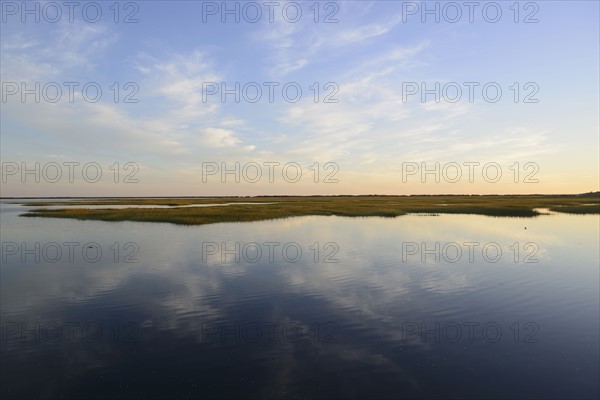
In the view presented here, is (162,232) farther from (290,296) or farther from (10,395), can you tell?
(10,395)

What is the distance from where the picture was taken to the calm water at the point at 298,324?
30.0 ft

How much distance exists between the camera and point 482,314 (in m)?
14.3

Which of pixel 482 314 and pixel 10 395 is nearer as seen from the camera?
pixel 10 395

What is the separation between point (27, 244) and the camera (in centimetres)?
3166

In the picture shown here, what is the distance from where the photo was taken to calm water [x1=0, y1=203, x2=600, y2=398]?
9148mm

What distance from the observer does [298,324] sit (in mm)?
13172

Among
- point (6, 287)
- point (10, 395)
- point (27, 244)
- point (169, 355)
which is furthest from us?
point (27, 244)

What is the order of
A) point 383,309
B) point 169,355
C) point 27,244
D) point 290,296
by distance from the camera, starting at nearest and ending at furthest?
point 169,355
point 383,309
point 290,296
point 27,244

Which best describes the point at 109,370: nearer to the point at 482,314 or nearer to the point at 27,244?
the point at 482,314

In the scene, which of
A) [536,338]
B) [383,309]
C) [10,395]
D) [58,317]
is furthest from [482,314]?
[58,317]

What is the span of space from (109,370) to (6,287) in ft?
40.6

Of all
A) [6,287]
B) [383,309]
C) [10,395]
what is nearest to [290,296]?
[383,309]

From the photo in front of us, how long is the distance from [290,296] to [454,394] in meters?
8.98

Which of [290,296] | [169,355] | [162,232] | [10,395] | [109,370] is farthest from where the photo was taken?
[162,232]
